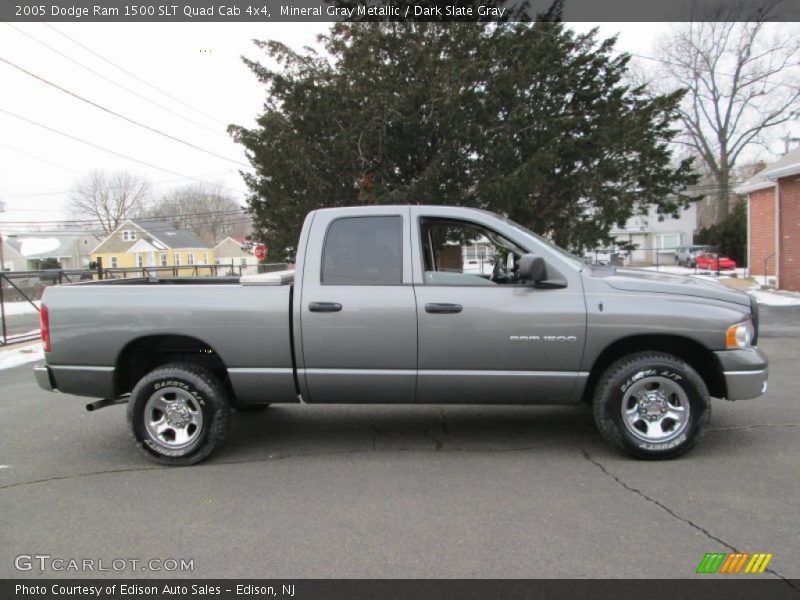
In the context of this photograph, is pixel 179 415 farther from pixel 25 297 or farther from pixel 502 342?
pixel 25 297

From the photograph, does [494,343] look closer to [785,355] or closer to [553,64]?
[785,355]

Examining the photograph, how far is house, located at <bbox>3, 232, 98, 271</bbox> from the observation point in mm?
77250

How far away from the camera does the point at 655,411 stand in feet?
14.6

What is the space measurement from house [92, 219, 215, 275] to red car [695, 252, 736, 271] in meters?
48.5

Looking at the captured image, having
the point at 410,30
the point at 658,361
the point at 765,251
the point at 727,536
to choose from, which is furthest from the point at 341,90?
the point at 765,251

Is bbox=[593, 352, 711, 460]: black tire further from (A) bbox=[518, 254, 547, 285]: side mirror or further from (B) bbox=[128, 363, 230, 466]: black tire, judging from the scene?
(B) bbox=[128, 363, 230, 466]: black tire

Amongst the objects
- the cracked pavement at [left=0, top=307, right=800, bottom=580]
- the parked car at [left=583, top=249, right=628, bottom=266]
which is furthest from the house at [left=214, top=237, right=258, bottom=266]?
the cracked pavement at [left=0, top=307, right=800, bottom=580]

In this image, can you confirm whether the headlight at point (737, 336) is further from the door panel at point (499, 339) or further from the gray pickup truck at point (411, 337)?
the door panel at point (499, 339)

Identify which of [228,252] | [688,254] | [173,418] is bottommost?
[173,418]

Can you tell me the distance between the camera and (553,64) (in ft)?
51.6

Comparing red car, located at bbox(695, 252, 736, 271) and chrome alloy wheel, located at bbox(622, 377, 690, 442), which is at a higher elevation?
red car, located at bbox(695, 252, 736, 271)

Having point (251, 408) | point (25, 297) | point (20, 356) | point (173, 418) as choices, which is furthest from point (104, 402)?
point (25, 297)

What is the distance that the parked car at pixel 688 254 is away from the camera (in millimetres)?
39406

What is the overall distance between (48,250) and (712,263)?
257ft
